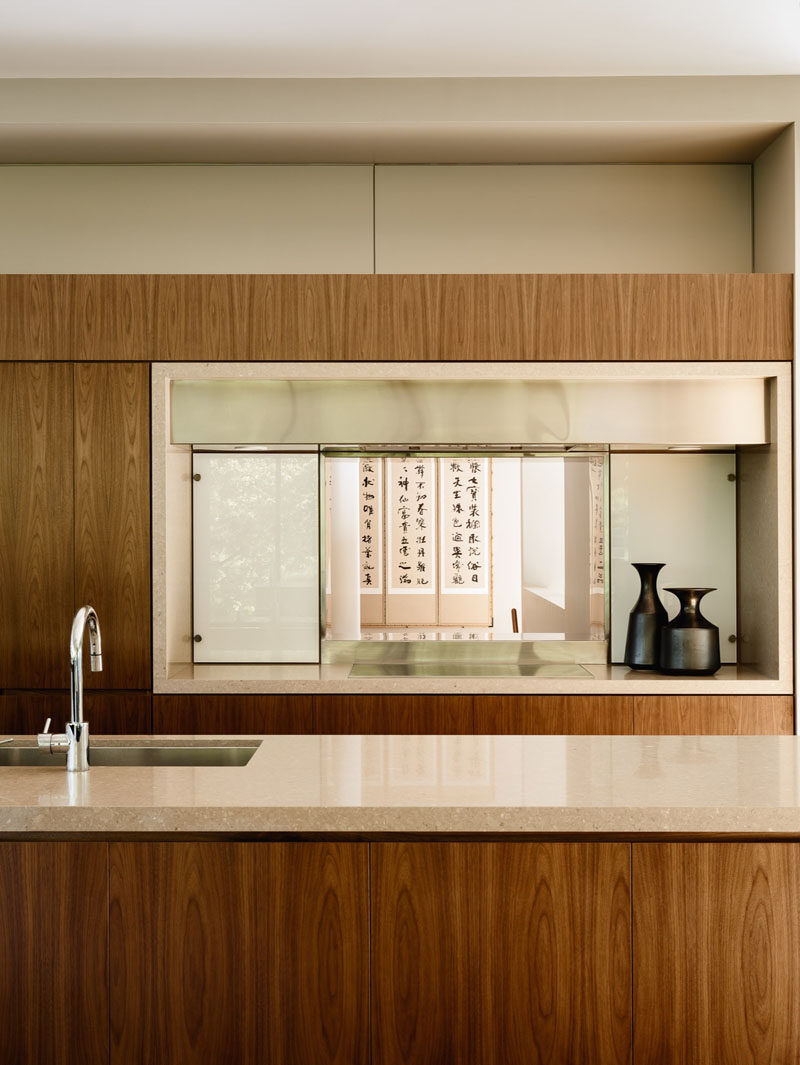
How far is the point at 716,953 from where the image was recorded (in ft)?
5.45

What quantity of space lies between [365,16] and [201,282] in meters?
1.03

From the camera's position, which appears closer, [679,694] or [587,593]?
[679,694]

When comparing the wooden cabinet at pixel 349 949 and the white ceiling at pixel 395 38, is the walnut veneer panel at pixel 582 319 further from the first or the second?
the wooden cabinet at pixel 349 949

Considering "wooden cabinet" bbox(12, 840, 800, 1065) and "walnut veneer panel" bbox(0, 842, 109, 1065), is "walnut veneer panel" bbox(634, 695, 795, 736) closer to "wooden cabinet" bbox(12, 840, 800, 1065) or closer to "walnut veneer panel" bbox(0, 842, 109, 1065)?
"wooden cabinet" bbox(12, 840, 800, 1065)

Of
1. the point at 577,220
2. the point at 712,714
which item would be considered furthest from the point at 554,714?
the point at 577,220

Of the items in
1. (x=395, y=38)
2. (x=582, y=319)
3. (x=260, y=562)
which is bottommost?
(x=260, y=562)

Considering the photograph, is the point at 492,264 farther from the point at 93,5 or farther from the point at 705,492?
the point at 93,5

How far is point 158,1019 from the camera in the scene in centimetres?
167

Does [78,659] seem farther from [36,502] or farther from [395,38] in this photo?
[395,38]

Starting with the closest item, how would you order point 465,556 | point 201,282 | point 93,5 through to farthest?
point 93,5
point 201,282
point 465,556

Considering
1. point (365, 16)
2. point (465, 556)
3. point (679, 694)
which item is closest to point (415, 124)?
point (365, 16)

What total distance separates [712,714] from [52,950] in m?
2.39

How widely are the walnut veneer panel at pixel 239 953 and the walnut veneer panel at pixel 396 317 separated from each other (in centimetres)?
201

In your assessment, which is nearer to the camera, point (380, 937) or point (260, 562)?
point (380, 937)
